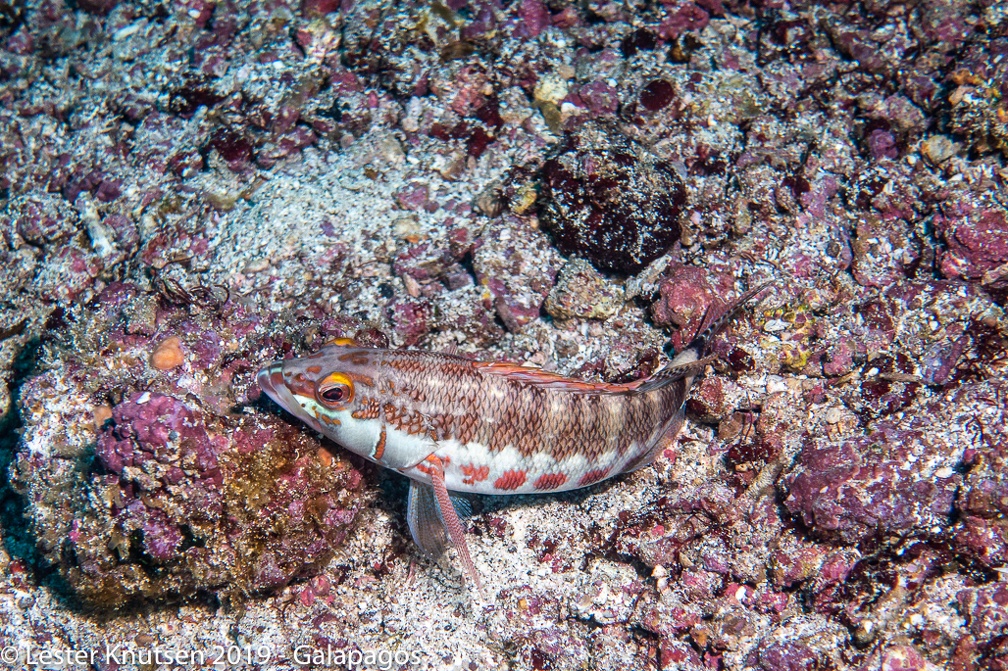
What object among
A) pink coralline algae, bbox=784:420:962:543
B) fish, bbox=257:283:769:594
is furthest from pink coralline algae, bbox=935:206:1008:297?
fish, bbox=257:283:769:594

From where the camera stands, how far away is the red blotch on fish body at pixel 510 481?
3371 mm

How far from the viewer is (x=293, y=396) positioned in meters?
3.17

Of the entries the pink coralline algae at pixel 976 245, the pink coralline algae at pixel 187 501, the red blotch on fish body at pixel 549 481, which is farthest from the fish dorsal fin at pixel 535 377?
the pink coralline algae at pixel 976 245

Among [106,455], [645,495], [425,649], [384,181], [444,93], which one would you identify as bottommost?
[425,649]

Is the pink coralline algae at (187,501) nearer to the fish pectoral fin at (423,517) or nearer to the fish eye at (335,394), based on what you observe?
the fish pectoral fin at (423,517)

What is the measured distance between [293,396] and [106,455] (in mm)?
1123

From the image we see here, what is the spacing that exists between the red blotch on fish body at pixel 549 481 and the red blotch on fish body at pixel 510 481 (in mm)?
101

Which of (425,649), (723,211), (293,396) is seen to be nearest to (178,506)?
(293,396)

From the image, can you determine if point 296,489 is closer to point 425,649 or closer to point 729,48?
point 425,649

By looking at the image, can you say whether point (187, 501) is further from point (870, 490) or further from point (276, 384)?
point (870, 490)

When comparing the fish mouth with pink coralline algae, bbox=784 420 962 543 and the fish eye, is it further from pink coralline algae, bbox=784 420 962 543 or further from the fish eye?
pink coralline algae, bbox=784 420 962 543

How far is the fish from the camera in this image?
3.19m

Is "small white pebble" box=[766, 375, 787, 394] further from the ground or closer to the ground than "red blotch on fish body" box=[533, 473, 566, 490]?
further from the ground

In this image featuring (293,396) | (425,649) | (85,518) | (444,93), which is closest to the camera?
(293,396)
